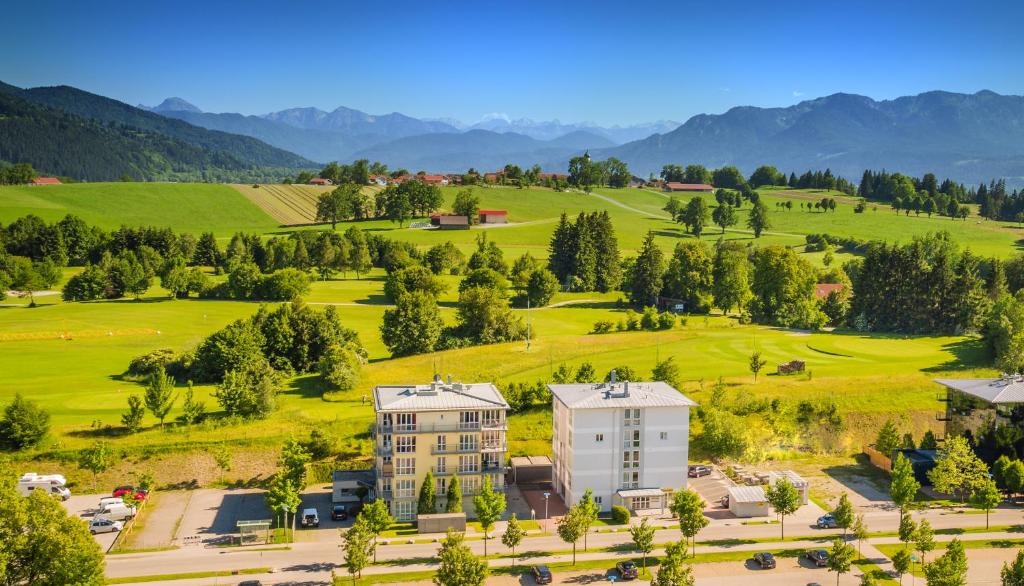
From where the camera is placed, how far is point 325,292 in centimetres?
12006

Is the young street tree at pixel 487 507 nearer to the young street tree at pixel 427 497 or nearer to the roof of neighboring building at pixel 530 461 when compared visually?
the young street tree at pixel 427 497

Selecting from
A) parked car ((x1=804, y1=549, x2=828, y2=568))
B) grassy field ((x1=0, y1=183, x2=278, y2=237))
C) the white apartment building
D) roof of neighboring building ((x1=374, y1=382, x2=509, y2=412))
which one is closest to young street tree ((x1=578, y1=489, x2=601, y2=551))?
the white apartment building

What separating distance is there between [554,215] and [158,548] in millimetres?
151472

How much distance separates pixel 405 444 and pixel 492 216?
129891mm

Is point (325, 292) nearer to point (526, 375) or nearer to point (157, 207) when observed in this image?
point (526, 375)

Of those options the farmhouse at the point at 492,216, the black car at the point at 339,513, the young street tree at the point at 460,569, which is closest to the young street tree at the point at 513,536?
the young street tree at the point at 460,569

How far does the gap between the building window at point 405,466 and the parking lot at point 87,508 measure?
658 inches

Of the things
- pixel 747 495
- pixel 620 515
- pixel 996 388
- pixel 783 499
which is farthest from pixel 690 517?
pixel 996 388

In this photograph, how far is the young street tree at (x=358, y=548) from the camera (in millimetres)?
42500

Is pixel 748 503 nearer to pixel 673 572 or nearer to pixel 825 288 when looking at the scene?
pixel 673 572

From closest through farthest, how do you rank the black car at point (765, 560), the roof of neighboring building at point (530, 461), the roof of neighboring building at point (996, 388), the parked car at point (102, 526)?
Result: the black car at point (765, 560)
the parked car at point (102, 526)
the roof of neighboring building at point (996, 388)
the roof of neighboring building at point (530, 461)

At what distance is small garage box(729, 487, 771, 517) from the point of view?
54.7 meters

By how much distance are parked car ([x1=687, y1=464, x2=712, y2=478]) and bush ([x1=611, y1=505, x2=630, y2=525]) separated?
9.04m

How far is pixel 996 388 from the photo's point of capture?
61875mm
